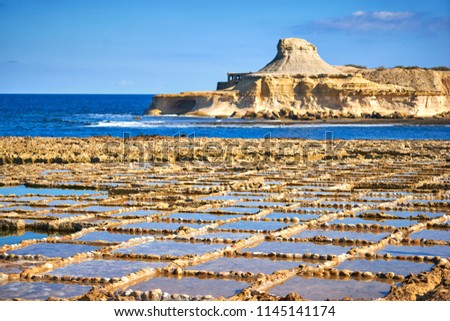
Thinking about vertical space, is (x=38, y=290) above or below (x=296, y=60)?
below

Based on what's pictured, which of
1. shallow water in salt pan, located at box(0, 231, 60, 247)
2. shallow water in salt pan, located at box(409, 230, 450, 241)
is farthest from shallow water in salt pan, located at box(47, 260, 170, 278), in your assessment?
shallow water in salt pan, located at box(409, 230, 450, 241)

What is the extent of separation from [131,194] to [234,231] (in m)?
4.89

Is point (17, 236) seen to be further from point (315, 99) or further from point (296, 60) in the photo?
point (296, 60)

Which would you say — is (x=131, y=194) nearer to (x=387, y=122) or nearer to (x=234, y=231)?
(x=234, y=231)

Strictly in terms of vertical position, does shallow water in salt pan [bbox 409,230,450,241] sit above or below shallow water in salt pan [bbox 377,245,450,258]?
above

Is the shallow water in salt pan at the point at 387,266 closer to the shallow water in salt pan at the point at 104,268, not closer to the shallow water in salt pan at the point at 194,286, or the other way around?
the shallow water in salt pan at the point at 194,286

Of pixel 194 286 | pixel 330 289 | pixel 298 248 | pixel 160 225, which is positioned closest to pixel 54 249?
pixel 160 225

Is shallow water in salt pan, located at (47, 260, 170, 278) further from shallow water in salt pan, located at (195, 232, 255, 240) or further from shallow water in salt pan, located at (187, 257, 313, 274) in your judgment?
shallow water in salt pan, located at (195, 232, 255, 240)
